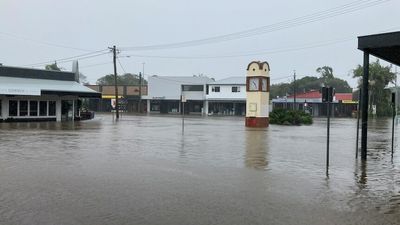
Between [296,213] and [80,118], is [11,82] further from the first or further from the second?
[296,213]

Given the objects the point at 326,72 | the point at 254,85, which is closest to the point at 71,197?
the point at 254,85

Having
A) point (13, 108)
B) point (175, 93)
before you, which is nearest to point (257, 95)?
point (13, 108)

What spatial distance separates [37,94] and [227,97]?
51.1 m

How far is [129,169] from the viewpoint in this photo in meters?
13.3

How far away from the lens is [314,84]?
132500 mm

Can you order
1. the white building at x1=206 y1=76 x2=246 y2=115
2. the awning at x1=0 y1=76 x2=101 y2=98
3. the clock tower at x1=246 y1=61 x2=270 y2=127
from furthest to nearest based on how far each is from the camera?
the white building at x1=206 y1=76 x2=246 y2=115 → the clock tower at x1=246 y1=61 x2=270 y2=127 → the awning at x1=0 y1=76 x2=101 y2=98

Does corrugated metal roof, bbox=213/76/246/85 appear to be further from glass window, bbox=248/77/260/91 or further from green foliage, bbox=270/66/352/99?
glass window, bbox=248/77/260/91

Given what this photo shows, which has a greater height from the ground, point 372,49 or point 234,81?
point 234,81

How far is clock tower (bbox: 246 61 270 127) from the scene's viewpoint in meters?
41.4

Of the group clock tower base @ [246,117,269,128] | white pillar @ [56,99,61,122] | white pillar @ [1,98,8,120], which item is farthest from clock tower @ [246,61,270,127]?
white pillar @ [1,98,8,120]

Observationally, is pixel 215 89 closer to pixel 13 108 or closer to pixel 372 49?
pixel 13 108

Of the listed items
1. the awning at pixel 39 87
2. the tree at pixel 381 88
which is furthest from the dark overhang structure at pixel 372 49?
the tree at pixel 381 88

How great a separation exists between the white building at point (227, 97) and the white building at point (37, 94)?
43.2 m

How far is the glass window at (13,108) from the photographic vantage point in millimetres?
43031
